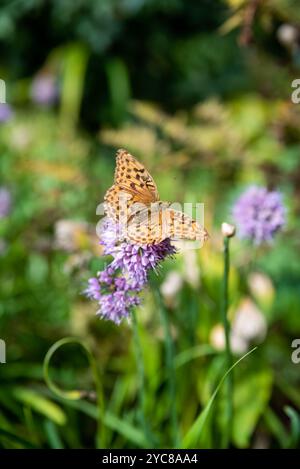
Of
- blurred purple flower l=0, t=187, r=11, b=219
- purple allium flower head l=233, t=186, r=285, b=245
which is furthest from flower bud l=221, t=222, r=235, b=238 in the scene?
blurred purple flower l=0, t=187, r=11, b=219

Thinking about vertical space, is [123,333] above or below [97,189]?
below

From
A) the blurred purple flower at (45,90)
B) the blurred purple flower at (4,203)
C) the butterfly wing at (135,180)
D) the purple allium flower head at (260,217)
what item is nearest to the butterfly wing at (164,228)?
the butterfly wing at (135,180)

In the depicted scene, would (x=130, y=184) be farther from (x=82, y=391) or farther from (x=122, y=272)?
(x=82, y=391)

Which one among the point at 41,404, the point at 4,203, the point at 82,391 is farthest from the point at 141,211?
the point at 4,203

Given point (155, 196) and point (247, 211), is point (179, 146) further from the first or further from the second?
point (155, 196)
